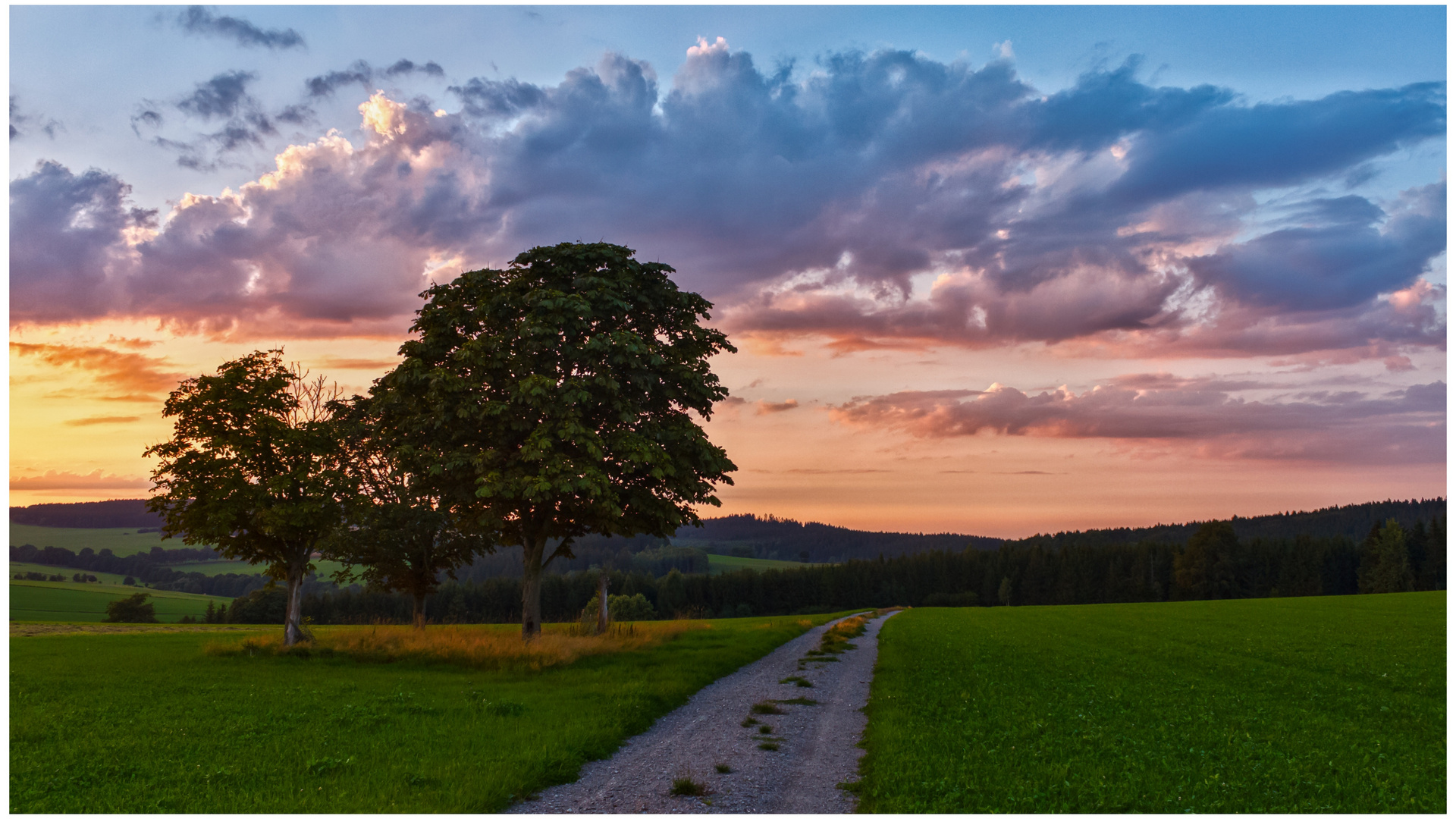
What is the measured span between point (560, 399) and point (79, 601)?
14393cm

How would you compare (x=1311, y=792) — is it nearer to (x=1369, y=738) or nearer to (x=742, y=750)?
(x=1369, y=738)

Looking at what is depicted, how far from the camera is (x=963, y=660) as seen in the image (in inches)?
1107

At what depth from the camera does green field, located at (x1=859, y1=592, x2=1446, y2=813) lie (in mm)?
10656

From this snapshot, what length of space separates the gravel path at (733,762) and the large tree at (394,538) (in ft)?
85.2

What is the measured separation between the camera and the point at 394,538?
47031mm

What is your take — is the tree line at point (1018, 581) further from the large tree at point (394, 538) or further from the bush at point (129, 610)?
the large tree at point (394, 538)

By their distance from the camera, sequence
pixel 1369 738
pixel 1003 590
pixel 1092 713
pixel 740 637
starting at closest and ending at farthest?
pixel 1369 738 → pixel 1092 713 → pixel 740 637 → pixel 1003 590

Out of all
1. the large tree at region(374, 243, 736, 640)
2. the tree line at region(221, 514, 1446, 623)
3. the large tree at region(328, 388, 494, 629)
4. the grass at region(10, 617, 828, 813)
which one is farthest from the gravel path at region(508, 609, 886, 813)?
the tree line at region(221, 514, 1446, 623)

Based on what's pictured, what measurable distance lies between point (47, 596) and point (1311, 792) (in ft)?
556

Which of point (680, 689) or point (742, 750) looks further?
point (680, 689)

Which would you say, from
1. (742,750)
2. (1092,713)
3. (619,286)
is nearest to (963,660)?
(1092,713)


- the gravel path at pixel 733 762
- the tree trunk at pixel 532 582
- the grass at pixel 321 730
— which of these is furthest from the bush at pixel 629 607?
the gravel path at pixel 733 762

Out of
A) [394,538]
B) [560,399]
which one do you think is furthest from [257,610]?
[560,399]

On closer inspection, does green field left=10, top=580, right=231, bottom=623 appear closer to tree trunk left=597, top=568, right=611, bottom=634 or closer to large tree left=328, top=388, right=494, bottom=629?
large tree left=328, top=388, right=494, bottom=629
